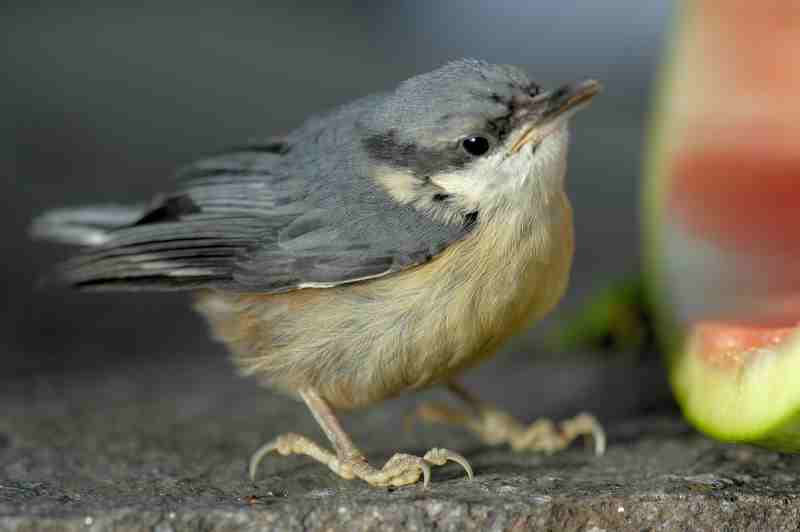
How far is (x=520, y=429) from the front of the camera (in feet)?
10.3

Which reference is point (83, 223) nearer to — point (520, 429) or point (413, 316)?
point (413, 316)

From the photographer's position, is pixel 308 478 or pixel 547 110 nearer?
pixel 547 110

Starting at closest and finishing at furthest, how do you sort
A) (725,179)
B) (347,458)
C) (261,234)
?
(347,458) < (261,234) < (725,179)

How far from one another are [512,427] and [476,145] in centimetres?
91

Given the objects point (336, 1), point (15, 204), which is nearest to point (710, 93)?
point (15, 204)

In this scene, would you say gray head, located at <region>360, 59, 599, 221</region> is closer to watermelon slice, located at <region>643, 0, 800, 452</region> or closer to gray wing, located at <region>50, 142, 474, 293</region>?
gray wing, located at <region>50, 142, 474, 293</region>

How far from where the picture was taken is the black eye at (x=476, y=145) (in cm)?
265

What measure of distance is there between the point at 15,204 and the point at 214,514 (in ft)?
9.89

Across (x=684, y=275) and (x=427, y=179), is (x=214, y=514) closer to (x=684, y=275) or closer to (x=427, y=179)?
(x=427, y=179)

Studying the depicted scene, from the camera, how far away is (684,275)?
312 cm

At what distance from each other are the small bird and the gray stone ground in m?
0.17

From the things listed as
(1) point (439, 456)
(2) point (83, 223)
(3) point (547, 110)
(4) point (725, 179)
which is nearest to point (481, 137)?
(3) point (547, 110)

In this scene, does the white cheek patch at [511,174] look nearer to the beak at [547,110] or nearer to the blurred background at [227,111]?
the beak at [547,110]

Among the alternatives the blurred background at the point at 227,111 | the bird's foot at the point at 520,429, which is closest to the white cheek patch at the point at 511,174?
the bird's foot at the point at 520,429
